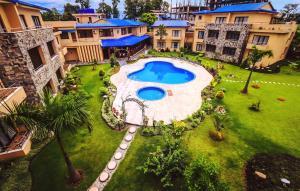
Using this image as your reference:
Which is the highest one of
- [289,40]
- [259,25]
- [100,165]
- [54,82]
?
[259,25]

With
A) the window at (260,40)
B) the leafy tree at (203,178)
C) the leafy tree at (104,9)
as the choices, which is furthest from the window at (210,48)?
the leafy tree at (104,9)

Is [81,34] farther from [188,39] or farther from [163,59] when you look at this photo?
[188,39]

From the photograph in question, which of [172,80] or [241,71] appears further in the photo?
[241,71]

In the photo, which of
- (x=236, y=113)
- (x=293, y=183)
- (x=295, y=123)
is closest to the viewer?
(x=293, y=183)

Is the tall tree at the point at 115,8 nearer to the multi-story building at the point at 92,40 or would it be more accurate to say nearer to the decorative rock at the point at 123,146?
the multi-story building at the point at 92,40

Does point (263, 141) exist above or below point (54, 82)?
below

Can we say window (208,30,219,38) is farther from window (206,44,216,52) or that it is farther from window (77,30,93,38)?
A: window (77,30,93,38)

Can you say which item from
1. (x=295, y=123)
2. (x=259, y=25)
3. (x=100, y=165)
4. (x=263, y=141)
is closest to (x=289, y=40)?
(x=259, y=25)
